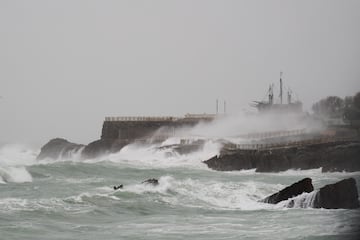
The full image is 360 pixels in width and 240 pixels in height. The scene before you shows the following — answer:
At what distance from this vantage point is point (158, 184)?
2661 cm

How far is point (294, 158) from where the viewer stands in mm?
44781

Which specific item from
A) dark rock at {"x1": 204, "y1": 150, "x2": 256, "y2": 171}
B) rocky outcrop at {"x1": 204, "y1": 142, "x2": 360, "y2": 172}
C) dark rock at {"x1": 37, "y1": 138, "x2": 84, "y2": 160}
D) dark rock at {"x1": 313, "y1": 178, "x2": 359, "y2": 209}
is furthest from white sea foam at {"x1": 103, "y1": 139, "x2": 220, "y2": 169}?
dark rock at {"x1": 313, "y1": 178, "x2": 359, "y2": 209}

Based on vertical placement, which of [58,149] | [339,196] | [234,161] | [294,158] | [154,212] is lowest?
[154,212]

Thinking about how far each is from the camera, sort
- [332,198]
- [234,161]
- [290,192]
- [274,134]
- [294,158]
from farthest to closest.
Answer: [274,134], [234,161], [294,158], [290,192], [332,198]

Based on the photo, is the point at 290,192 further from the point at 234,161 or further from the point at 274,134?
the point at 274,134

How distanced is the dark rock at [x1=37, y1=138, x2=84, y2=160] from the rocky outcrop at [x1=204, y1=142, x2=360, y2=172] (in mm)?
24994

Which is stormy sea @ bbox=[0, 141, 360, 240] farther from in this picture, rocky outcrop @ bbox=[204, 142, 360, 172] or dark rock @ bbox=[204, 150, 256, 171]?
dark rock @ bbox=[204, 150, 256, 171]

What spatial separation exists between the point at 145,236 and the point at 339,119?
46.0 meters

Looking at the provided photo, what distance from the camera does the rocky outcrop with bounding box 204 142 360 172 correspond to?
42031 mm

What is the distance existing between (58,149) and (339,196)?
2070 inches

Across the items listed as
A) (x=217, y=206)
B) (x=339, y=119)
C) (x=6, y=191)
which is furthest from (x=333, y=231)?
(x=339, y=119)

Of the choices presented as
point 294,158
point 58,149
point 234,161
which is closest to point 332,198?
point 294,158

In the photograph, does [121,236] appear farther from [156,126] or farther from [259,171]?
[156,126]

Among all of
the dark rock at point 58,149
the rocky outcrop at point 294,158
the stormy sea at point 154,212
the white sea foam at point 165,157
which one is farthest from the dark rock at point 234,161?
the dark rock at point 58,149
